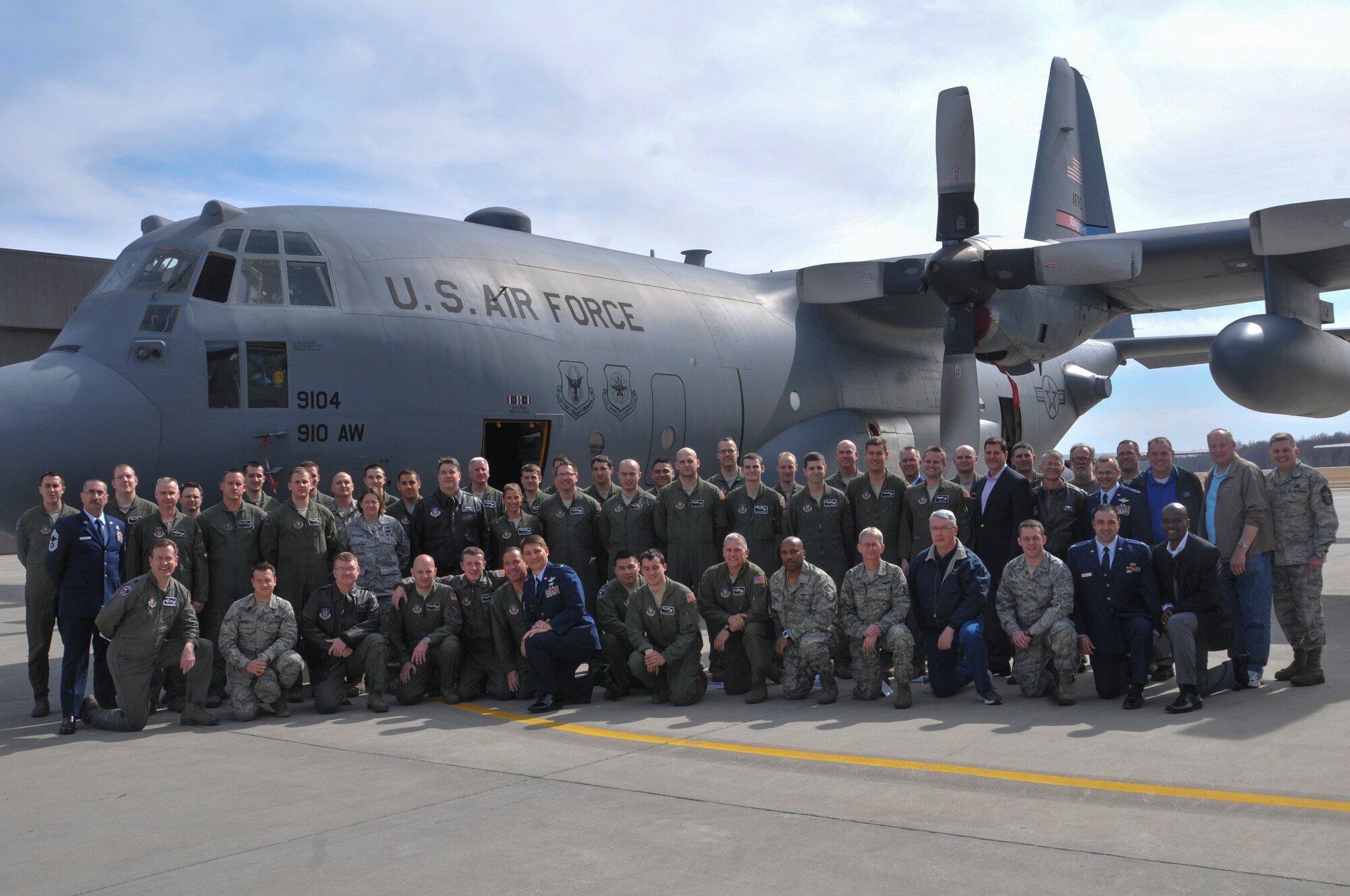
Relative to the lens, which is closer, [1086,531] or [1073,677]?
[1073,677]

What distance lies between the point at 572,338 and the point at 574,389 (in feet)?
1.96

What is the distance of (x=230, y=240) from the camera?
10.3 meters

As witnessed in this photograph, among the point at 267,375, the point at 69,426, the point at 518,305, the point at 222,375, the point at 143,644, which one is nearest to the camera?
the point at 143,644

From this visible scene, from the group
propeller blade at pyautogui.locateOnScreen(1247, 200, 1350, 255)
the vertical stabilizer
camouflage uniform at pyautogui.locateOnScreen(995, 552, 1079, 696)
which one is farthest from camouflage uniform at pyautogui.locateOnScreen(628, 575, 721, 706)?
the vertical stabilizer

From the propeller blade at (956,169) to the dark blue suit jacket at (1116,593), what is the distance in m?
7.53

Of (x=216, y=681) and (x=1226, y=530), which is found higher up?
(x=1226, y=530)

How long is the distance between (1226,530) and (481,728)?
555cm

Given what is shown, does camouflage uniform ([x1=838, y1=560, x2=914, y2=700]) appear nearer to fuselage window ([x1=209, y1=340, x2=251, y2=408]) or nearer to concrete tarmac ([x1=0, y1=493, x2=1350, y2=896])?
concrete tarmac ([x1=0, y1=493, x2=1350, y2=896])

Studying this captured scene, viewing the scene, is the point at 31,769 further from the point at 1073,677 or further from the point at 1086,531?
the point at 1086,531

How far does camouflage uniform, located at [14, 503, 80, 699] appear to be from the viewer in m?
8.17

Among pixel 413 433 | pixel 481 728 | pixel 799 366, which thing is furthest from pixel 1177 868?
pixel 799 366

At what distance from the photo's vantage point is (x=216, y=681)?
848 cm

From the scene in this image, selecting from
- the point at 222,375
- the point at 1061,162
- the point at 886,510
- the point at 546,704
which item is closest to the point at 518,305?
the point at 222,375

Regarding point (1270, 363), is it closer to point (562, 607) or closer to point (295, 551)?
point (562, 607)
